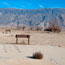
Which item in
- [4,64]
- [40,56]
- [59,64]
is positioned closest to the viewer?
[4,64]

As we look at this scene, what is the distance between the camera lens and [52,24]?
78.9 m

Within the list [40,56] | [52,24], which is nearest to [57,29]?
[52,24]

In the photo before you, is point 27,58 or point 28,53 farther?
point 28,53

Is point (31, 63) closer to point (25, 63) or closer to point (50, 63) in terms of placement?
point (25, 63)

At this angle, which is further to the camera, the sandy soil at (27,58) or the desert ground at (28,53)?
the desert ground at (28,53)

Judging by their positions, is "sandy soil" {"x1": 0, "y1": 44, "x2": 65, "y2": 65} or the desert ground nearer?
"sandy soil" {"x1": 0, "y1": 44, "x2": 65, "y2": 65}

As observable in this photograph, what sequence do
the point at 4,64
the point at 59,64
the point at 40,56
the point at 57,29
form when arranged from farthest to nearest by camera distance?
1. the point at 57,29
2. the point at 40,56
3. the point at 59,64
4. the point at 4,64

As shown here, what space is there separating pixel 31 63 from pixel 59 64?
147cm

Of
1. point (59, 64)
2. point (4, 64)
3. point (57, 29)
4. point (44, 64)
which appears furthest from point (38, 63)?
point (57, 29)

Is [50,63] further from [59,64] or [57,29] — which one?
[57,29]

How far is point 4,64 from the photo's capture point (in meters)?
9.05

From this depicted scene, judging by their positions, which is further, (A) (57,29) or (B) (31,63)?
(A) (57,29)

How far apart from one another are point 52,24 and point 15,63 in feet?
231

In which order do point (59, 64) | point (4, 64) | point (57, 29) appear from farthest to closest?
1. point (57, 29)
2. point (59, 64)
3. point (4, 64)
